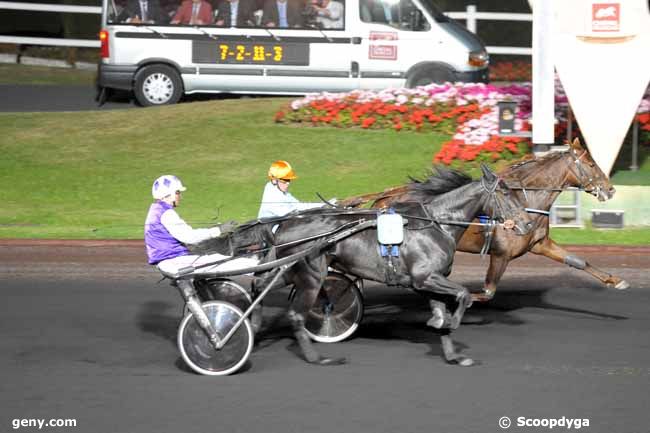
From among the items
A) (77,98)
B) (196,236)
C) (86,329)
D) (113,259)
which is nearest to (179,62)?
(77,98)

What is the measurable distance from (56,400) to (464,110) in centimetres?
1054

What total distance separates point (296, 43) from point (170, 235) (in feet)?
37.4

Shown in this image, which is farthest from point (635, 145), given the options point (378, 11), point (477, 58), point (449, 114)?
point (378, 11)

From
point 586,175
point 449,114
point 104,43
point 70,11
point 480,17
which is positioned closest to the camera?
point 586,175

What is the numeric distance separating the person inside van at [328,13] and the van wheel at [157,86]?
111 inches

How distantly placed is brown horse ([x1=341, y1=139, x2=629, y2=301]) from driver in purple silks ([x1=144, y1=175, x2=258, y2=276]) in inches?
81.5

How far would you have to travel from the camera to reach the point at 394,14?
18.7 metres

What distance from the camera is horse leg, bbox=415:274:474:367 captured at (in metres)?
8.07

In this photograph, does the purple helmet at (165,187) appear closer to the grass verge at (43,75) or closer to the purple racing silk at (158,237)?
the purple racing silk at (158,237)

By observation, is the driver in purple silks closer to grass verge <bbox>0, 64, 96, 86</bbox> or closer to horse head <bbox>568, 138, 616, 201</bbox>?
horse head <bbox>568, 138, 616, 201</bbox>

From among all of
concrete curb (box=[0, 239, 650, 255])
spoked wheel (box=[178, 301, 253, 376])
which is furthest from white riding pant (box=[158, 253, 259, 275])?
concrete curb (box=[0, 239, 650, 255])

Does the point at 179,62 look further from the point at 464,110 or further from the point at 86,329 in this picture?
the point at 86,329

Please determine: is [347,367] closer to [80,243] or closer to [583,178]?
[583,178]

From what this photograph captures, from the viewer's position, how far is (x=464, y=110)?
54.7ft
